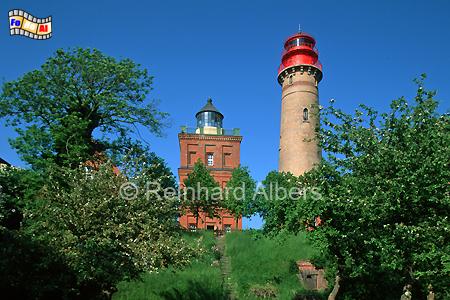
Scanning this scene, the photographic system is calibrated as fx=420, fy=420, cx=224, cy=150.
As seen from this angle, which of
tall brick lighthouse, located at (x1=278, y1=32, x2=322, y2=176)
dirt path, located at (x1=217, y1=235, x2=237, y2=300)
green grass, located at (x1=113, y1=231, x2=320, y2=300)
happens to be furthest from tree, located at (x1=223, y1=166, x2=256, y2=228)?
green grass, located at (x1=113, y1=231, x2=320, y2=300)

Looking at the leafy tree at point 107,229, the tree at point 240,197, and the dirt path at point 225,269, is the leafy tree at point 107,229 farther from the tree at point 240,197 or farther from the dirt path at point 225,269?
the tree at point 240,197

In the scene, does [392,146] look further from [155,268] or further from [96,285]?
[96,285]

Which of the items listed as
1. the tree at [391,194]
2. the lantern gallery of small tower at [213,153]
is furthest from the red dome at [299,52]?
the tree at [391,194]

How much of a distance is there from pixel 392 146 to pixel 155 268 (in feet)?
26.1

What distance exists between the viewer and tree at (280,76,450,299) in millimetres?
11008

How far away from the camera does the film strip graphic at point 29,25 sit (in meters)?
16.3

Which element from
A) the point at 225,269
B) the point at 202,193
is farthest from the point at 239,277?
the point at 202,193

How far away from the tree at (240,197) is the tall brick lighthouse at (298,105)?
376cm

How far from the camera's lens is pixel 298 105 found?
1660 inches

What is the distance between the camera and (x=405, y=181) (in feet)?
36.2

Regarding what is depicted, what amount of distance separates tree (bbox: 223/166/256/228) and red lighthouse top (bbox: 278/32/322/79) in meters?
12.7

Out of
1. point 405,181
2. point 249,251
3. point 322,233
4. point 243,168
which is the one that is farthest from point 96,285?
point 243,168

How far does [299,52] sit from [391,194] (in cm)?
3571

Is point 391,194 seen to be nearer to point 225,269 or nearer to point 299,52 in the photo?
point 225,269
